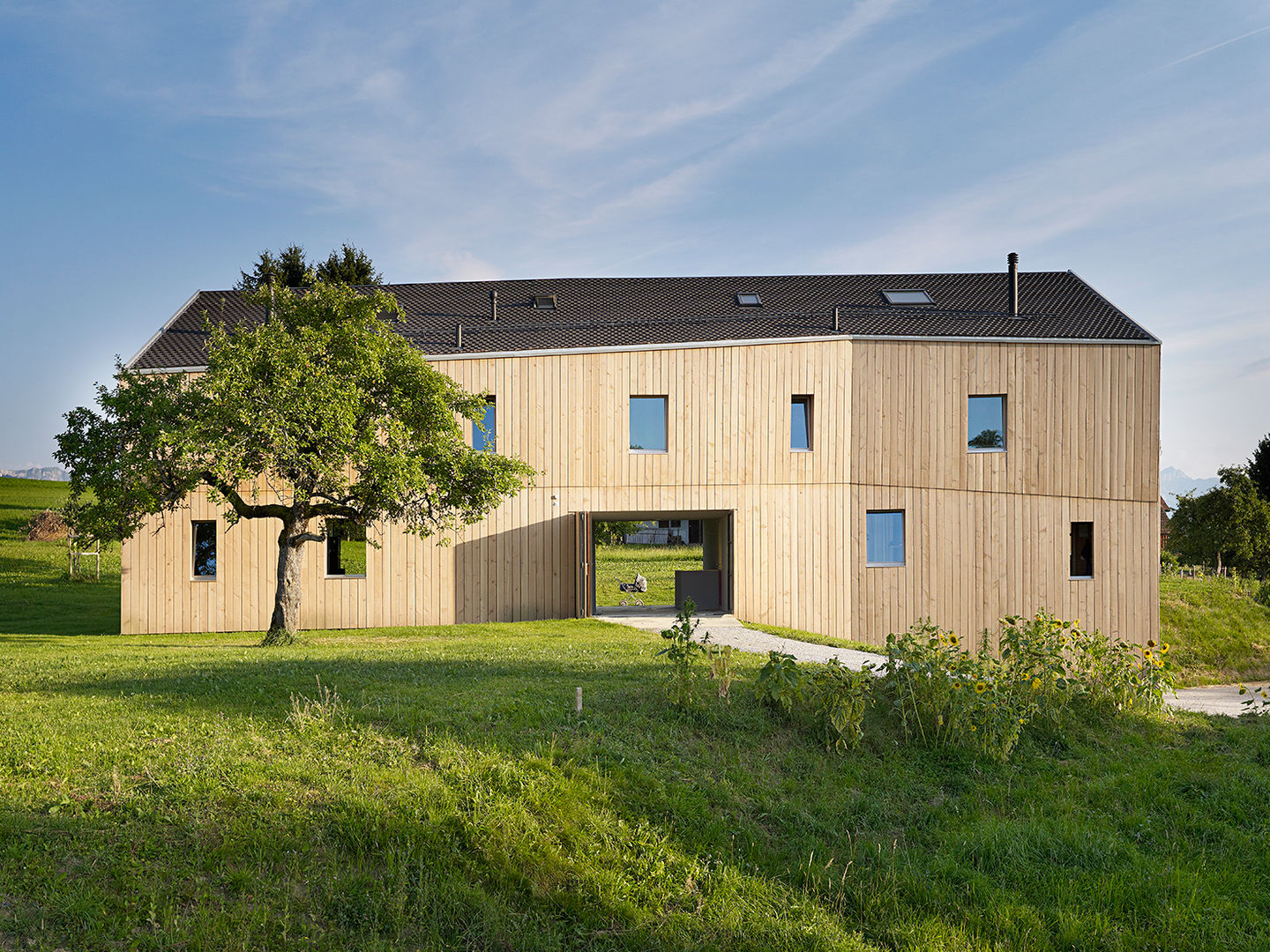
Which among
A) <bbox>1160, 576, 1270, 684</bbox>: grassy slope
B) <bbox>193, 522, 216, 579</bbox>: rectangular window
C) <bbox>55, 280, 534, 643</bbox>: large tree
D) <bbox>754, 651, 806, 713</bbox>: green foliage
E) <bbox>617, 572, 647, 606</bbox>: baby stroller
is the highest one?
<bbox>55, 280, 534, 643</bbox>: large tree

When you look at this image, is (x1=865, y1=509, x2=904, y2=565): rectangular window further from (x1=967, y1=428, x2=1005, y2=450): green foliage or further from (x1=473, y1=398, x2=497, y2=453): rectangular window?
(x1=473, y1=398, x2=497, y2=453): rectangular window

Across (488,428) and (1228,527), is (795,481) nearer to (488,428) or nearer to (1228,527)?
(488,428)

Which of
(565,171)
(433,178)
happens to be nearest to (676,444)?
(565,171)

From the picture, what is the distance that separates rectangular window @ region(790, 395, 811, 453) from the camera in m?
16.2

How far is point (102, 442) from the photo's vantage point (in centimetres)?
1171

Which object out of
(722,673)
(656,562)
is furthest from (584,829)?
(656,562)

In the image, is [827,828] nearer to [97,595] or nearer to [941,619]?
[941,619]

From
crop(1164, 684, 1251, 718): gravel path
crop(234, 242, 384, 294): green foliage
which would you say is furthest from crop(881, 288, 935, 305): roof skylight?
crop(234, 242, 384, 294): green foliage

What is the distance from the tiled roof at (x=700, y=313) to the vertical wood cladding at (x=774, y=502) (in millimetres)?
540

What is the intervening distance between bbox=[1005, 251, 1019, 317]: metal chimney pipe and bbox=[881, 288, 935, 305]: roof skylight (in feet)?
5.44

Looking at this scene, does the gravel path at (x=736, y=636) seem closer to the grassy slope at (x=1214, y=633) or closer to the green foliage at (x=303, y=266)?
the grassy slope at (x=1214, y=633)

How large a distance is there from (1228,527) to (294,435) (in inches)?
1100

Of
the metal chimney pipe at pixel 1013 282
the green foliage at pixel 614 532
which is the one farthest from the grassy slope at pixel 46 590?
the metal chimney pipe at pixel 1013 282

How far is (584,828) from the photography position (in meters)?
4.75
